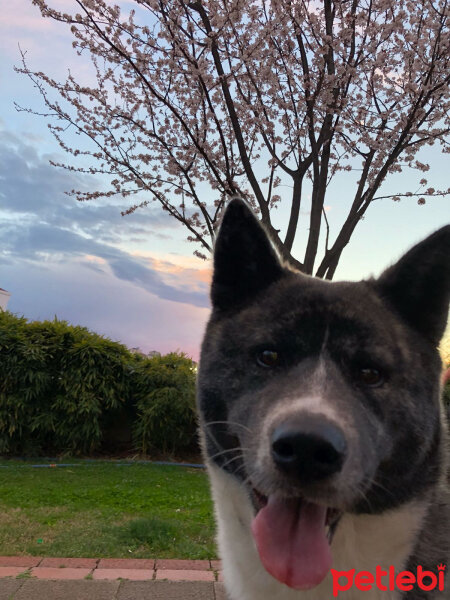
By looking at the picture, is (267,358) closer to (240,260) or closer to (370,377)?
(370,377)

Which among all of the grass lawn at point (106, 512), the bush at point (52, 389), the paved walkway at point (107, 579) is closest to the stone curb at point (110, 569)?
the paved walkway at point (107, 579)

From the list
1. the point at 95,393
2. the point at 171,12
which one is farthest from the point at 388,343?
the point at 171,12

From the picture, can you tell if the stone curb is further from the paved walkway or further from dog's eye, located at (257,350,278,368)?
dog's eye, located at (257,350,278,368)

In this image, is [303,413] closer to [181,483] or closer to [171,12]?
[181,483]

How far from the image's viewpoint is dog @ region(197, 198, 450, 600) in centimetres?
159

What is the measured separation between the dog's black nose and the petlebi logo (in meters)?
0.47

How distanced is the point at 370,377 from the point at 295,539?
58 centimetres

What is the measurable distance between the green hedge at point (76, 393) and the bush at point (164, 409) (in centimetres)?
2

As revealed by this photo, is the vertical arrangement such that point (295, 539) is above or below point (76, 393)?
above

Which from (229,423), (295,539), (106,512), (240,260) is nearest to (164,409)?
(106,512)

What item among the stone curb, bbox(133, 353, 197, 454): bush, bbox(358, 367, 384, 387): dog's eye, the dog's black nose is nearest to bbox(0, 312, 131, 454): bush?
bbox(133, 353, 197, 454): bush

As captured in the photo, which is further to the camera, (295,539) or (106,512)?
(106,512)

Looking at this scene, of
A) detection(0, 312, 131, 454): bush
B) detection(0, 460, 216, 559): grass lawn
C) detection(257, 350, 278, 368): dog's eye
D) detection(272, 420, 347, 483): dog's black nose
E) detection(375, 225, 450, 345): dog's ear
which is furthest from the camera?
detection(0, 312, 131, 454): bush

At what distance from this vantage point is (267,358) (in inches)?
72.5
